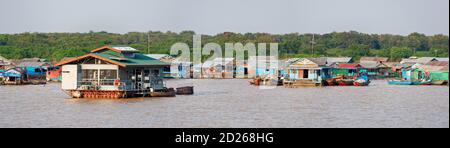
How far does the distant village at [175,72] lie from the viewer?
3338 centimetres

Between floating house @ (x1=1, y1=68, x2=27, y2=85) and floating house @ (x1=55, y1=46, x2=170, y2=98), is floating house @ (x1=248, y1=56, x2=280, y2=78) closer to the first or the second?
floating house @ (x1=1, y1=68, x2=27, y2=85)

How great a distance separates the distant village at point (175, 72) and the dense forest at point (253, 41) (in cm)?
1115

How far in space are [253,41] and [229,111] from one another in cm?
6083

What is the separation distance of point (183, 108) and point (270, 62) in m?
37.0

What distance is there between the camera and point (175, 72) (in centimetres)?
6731

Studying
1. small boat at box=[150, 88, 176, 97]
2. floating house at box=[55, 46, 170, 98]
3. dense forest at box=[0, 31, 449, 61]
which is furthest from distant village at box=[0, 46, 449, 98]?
dense forest at box=[0, 31, 449, 61]

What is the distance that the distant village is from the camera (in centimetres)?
3338

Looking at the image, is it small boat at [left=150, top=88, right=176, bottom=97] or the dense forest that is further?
the dense forest

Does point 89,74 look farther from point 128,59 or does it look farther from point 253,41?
point 253,41

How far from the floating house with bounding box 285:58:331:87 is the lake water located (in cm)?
1067

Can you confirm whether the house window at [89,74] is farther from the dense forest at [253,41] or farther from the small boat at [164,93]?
the dense forest at [253,41]

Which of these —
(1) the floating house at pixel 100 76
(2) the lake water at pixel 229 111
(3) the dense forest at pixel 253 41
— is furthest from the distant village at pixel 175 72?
(3) the dense forest at pixel 253 41
